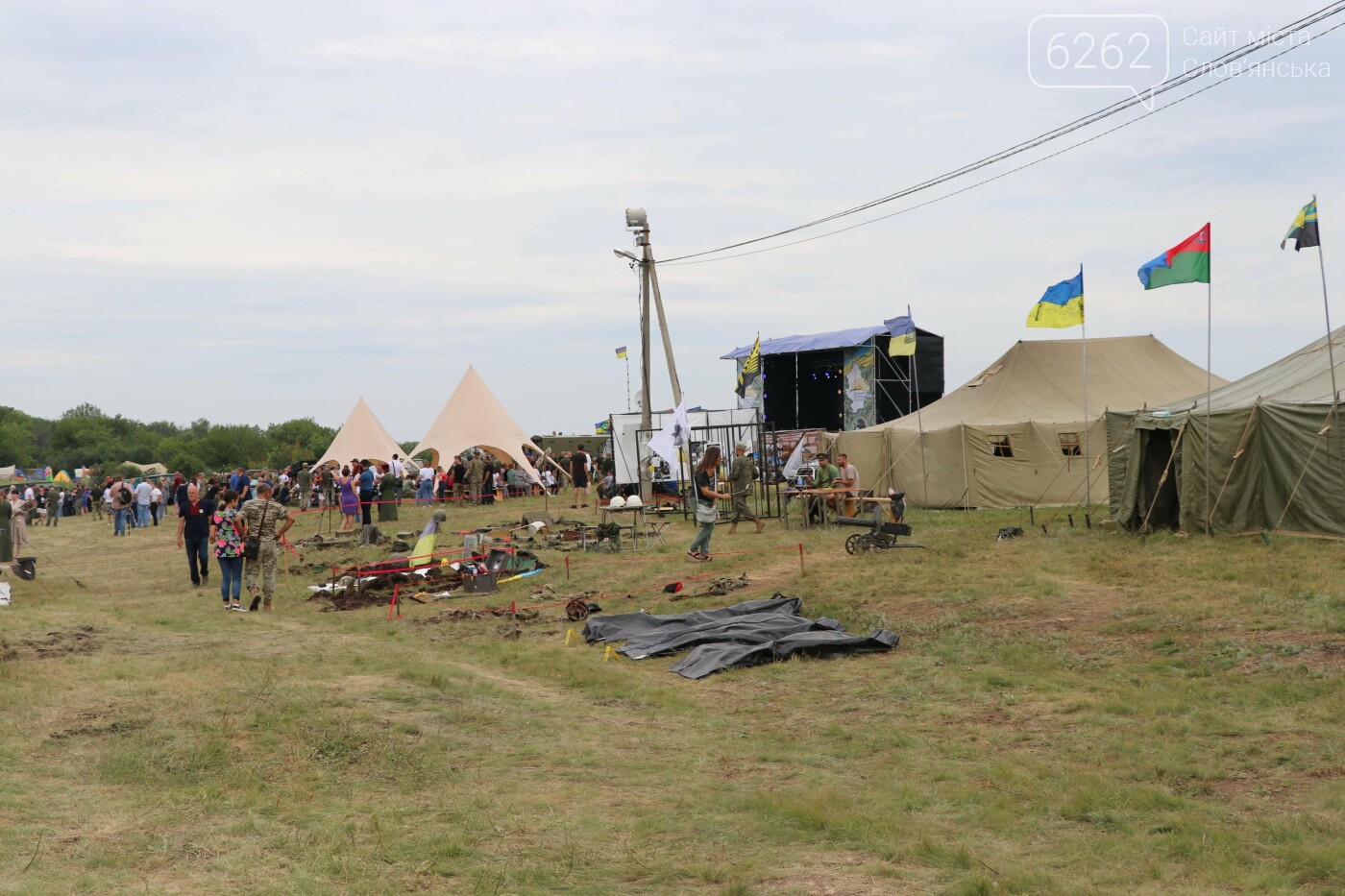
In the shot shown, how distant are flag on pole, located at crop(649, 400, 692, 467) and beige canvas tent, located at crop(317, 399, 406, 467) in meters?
17.3

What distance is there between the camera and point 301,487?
33.5m

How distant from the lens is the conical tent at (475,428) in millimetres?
33281

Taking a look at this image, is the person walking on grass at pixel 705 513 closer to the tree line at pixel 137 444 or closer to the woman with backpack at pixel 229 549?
the woman with backpack at pixel 229 549

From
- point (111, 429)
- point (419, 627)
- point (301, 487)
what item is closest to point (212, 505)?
point (419, 627)

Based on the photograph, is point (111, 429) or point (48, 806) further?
point (111, 429)

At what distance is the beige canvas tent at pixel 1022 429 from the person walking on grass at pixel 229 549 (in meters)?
14.2

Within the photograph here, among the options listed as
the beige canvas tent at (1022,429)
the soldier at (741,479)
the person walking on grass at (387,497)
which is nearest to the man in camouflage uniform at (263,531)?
the soldier at (741,479)

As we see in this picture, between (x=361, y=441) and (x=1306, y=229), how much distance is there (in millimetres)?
29357

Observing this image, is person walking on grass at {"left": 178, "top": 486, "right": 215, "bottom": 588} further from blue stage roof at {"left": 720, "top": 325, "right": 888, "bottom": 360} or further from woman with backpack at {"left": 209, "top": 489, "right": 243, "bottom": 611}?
blue stage roof at {"left": 720, "top": 325, "right": 888, "bottom": 360}

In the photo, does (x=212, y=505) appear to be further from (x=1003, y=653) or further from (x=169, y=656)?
(x=1003, y=653)

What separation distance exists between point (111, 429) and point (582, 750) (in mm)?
125978

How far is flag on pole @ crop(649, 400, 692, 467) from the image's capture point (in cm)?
2092

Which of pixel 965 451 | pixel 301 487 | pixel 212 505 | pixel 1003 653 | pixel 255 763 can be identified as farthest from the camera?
pixel 301 487

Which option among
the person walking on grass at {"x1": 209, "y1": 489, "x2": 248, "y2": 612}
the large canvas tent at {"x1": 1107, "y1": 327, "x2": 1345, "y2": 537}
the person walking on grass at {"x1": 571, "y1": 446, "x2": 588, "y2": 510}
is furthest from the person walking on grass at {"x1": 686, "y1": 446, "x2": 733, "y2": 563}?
the person walking on grass at {"x1": 571, "y1": 446, "x2": 588, "y2": 510}
